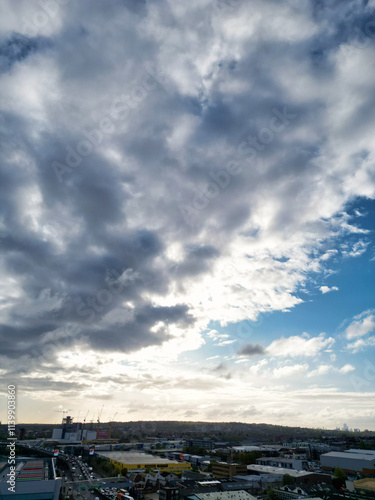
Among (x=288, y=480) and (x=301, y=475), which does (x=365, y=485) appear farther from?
(x=301, y=475)

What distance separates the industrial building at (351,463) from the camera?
91669 mm

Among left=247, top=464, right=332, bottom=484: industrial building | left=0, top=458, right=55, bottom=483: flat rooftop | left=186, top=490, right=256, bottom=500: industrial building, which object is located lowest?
left=247, top=464, right=332, bottom=484: industrial building

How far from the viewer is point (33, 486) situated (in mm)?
45469

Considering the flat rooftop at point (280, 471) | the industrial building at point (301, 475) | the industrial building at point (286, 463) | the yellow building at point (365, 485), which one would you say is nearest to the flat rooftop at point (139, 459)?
the flat rooftop at point (280, 471)

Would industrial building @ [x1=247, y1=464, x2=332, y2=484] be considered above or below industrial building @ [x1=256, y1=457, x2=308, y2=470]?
above

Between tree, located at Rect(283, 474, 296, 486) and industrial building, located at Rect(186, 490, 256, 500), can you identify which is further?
tree, located at Rect(283, 474, 296, 486)

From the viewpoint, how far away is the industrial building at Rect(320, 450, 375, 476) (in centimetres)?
Result: 9167

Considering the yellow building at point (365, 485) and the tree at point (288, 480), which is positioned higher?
the yellow building at point (365, 485)

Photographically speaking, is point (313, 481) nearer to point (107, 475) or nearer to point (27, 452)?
point (107, 475)

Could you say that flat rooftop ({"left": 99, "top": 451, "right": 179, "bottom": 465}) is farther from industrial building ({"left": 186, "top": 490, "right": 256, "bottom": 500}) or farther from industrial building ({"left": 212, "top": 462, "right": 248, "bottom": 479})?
industrial building ({"left": 186, "top": 490, "right": 256, "bottom": 500})

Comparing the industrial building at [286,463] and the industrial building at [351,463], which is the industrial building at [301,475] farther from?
the industrial building at [351,463]

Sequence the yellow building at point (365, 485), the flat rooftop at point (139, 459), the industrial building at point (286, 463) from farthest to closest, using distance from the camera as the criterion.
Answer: the industrial building at point (286, 463)
the flat rooftop at point (139, 459)
the yellow building at point (365, 485)

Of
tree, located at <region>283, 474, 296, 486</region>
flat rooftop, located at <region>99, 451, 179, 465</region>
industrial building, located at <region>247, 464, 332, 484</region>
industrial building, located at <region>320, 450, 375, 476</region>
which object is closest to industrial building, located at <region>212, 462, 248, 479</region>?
industrial building, located at <region>247, 464, 332, 484</region>

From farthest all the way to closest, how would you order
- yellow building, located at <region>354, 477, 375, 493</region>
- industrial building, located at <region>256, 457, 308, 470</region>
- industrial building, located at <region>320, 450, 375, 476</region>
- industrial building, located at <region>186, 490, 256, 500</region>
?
1. industrial building, located at <region>256, 457, 308, 470</region>
2. industrial building, located at <region>320, 450, 375, 476</region>
3. yellow building, located at <region>354, 477, 375, 493</region>
4. industrial building, located at <region>186, 490, 256, 500</region>
